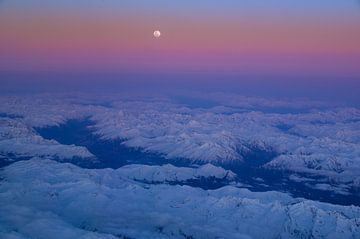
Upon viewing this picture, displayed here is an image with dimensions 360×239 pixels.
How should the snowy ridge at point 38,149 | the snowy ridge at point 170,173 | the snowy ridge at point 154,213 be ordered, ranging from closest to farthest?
the snowy ridge at point 154,213 < the snowy ridge at point 170,173 < the snowy ridge at point 38,149

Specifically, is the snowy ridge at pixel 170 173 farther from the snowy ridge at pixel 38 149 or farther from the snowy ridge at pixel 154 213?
the snowy ridge at pixel 38 149

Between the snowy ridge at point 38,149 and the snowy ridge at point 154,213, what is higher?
the snowy ridge at point 154,213

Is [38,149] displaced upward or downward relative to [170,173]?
downward

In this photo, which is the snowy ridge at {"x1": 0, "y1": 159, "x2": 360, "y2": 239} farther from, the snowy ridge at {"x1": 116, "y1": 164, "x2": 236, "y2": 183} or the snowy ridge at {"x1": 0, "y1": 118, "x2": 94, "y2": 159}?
the snowy ridge at {"x1": 0, "y1": 118, "x2": 94, "y2": 159}

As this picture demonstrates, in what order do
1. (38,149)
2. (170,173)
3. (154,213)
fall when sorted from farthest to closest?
(38,149), (170,173), (154,213)

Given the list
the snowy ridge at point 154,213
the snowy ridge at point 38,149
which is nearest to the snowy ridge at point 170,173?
the snowy ridge at point 154,213

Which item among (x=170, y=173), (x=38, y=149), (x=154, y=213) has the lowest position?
(x=38, y=149)

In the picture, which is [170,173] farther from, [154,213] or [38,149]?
[38,149]

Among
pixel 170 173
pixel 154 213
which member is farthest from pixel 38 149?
pixel 154 213
